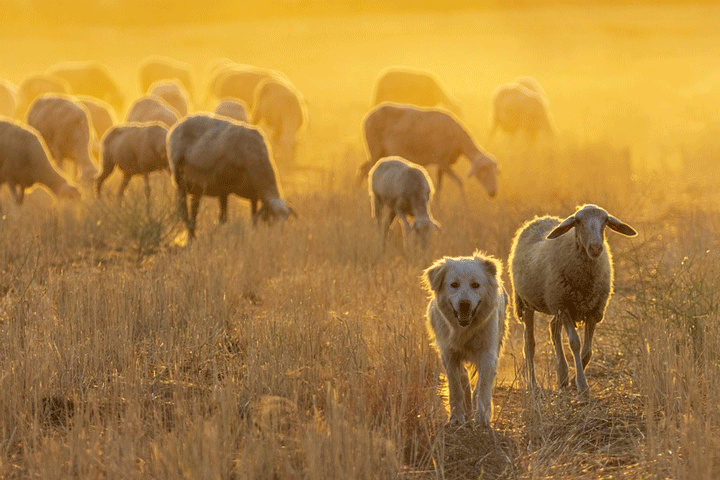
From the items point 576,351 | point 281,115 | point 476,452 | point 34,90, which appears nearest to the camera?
Result: point 476,452

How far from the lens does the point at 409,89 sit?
2789 centimetres

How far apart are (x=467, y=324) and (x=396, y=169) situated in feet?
22.2

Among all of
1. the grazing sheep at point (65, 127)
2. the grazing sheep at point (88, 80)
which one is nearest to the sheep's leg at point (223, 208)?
the grazing sheep at point (65, 127)

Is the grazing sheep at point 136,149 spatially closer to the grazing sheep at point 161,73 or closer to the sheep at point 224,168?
the sheep at point 224,168

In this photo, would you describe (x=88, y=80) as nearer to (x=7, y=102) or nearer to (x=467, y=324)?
(x=7, y=102)

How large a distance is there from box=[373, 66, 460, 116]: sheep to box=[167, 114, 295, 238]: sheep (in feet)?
46.3

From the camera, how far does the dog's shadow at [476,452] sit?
6270mm

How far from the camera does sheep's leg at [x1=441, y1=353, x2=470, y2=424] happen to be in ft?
23.4

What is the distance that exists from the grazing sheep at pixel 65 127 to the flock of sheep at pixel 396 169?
23 mm

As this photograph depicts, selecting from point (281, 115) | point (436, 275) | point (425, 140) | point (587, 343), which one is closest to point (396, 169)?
point (425, 140)

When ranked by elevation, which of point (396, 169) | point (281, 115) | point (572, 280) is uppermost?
point (281, 115)

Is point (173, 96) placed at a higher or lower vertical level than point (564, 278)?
higher

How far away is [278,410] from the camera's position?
260 inches

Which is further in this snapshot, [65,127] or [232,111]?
[232,111]
